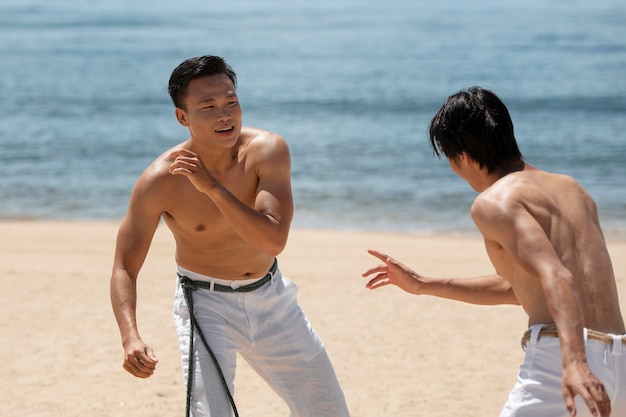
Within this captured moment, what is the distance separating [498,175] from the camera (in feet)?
10.8

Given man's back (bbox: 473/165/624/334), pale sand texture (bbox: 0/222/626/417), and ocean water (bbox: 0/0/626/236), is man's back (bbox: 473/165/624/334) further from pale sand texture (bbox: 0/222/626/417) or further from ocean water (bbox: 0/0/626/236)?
ocean water (bbox: 0/0/626/236)

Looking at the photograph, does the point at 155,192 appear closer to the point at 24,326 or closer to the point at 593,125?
the point at 24,326

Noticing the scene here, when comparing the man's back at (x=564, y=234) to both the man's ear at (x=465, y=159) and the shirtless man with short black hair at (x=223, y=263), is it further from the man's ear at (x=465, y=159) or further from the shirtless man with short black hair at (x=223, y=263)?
the shirtless man with short black hair at (x=223, y=263)

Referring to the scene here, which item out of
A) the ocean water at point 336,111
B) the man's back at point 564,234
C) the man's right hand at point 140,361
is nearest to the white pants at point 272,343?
the man's right hand at point 140,361

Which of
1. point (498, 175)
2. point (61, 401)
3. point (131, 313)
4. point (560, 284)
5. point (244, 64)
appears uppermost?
point (498, 175)

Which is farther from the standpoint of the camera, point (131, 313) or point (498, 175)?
point (131, 313)

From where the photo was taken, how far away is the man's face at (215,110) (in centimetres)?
400

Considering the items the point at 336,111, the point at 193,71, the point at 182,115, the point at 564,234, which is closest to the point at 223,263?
the point at 182,115

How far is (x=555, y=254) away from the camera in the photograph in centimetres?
294

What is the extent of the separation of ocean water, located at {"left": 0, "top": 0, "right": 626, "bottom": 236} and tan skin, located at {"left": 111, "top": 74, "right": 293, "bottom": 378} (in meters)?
8.95

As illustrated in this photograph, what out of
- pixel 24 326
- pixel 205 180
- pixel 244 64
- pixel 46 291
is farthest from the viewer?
pixel 244 64

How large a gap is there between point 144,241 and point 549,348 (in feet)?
6.06

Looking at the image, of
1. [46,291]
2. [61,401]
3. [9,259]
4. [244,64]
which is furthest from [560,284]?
[244,64]

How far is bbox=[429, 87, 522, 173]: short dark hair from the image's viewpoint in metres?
3.23
